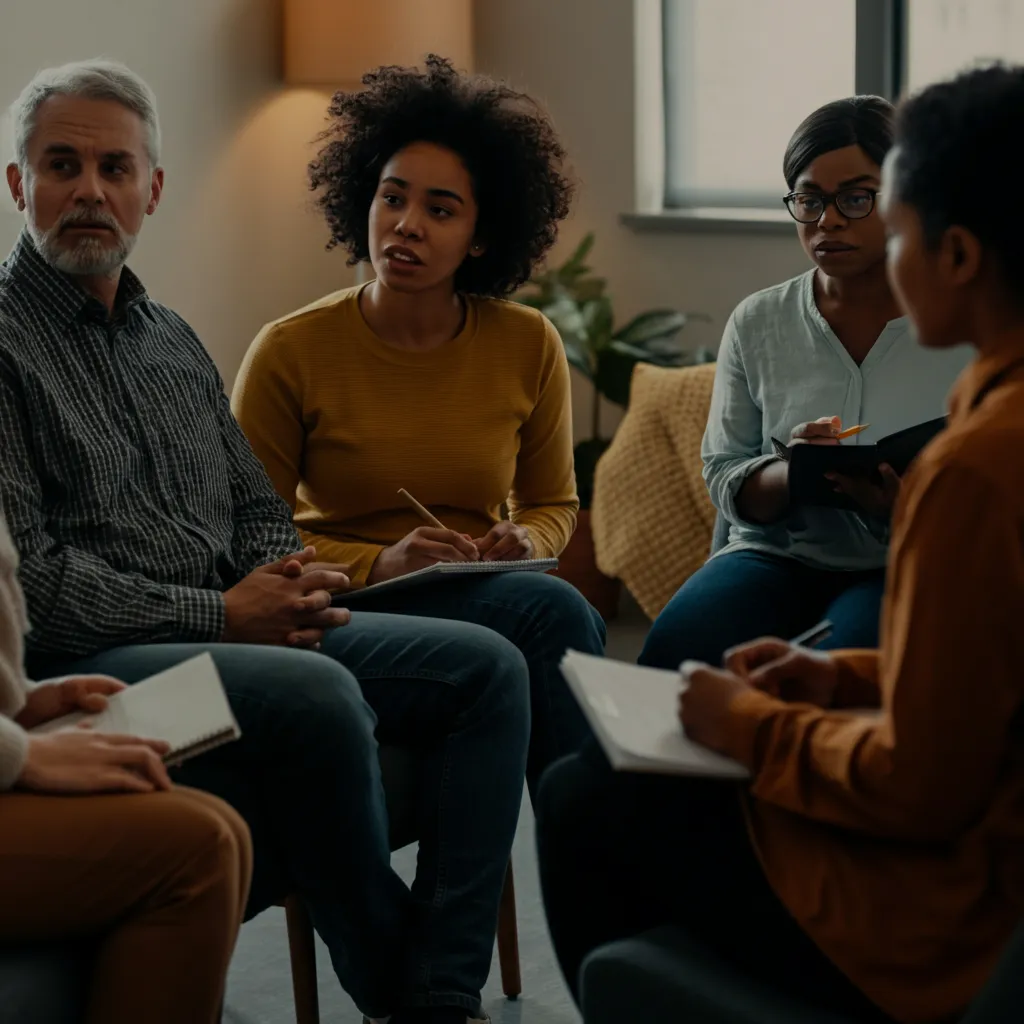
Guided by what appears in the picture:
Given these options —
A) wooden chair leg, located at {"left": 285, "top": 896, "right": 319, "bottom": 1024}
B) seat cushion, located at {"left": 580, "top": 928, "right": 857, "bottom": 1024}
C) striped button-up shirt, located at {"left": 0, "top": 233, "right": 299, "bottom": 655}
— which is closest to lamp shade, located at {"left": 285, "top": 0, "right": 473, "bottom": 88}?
striped button-up shirt, located at {"left": 0, "top": 233, "right": 299, "bottom": 655}

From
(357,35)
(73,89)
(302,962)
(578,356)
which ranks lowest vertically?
(302,962)

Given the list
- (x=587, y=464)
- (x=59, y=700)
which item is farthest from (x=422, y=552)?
(x=587, y=464)

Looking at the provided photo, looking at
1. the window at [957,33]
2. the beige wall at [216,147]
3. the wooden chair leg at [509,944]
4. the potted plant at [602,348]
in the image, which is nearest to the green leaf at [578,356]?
the potted plant at [602,348]

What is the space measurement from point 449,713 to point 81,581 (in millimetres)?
460

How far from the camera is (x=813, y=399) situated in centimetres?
216

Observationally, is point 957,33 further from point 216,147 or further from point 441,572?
point 441,572

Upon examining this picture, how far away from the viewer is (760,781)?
1.19 m

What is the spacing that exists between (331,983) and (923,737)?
1239 millimetres

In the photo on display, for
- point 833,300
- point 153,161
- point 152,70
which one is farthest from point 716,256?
point 153,161

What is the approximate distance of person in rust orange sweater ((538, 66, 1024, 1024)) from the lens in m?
1.04

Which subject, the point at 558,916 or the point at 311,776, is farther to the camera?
the point at 311,776

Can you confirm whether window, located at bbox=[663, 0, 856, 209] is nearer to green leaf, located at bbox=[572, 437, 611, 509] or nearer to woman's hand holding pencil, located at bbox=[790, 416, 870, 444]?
green leaf, located at bbox=[572, 437, 611, 509]

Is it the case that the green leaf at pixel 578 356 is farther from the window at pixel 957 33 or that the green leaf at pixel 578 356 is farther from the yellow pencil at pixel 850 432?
the yellow pencil at pixel 850 432

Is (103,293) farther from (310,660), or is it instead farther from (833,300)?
(833,300)
